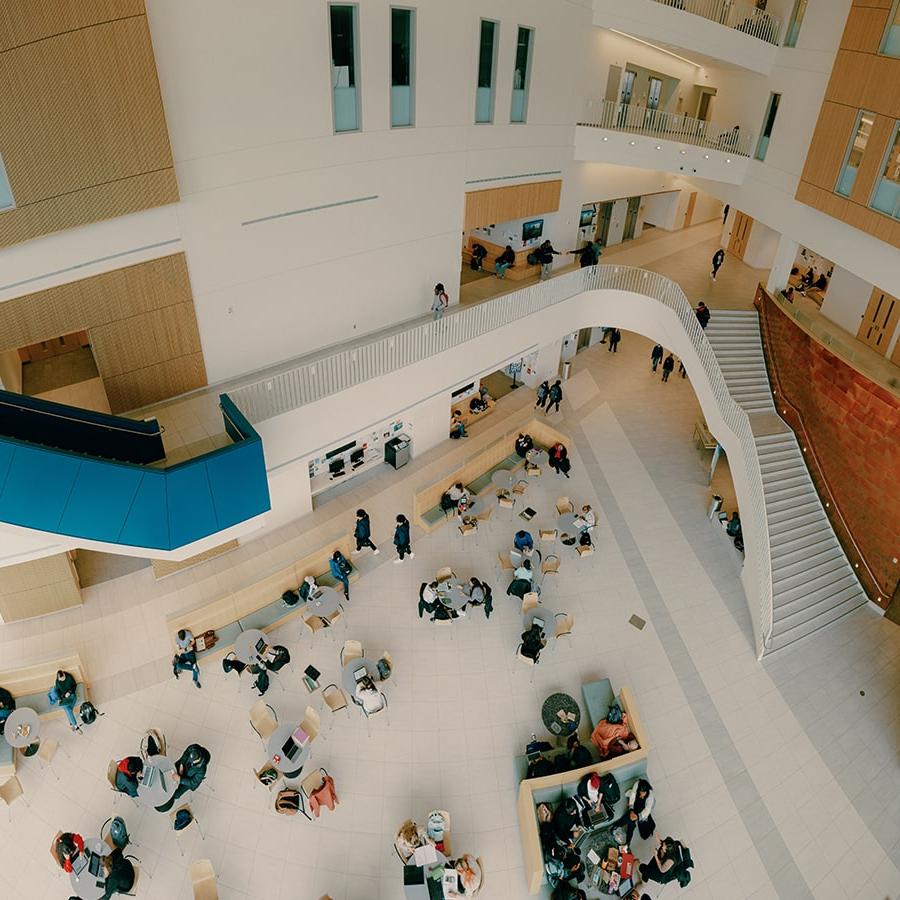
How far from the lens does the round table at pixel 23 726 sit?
1144 cm

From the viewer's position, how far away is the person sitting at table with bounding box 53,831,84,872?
9.98 meters

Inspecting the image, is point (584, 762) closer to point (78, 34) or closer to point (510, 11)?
point (78, 34)

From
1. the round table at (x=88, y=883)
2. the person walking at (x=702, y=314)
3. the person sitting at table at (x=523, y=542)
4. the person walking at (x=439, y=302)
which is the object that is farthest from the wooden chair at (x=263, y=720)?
the person walking at (x=702, y=314)

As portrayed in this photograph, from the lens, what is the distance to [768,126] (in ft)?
60.3

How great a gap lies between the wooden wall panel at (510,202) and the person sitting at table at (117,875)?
14859 mm

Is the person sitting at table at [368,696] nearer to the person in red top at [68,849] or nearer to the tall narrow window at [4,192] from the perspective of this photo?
the person in red top at [68,849]

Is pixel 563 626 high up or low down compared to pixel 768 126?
down

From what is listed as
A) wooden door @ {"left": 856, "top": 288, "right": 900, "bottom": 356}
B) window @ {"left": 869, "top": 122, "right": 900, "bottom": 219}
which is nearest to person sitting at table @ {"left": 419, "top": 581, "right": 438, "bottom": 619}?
window @ {"left": 869, "top": 122, "right": 900, "bottom": 219}

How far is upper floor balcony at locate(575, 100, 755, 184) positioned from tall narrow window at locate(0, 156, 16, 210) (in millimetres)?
14635

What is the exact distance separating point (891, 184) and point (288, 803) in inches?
680

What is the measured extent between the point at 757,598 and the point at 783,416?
18.6ft

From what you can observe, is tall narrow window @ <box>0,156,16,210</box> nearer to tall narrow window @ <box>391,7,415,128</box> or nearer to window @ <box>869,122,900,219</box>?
tall narrow window @ <box>391,7,415,128</box>

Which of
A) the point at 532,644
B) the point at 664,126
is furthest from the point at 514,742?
the point at 664,126

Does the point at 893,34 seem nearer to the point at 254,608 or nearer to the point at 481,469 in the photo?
the point at 481,469
